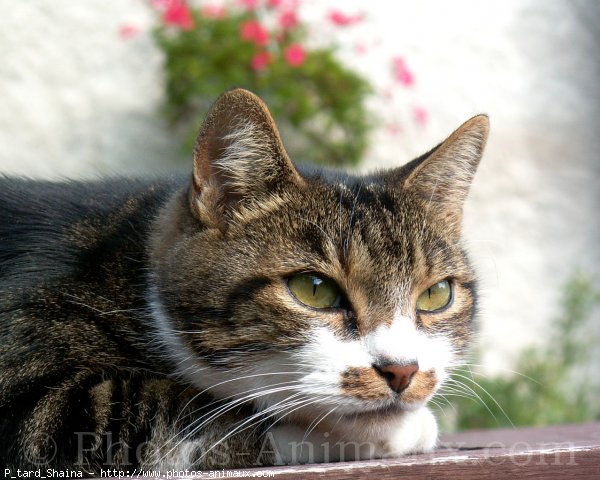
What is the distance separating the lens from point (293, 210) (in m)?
1.75

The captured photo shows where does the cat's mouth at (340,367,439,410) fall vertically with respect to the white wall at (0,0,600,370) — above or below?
below

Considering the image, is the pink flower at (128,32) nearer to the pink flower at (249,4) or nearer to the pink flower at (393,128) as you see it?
the pink flower at (249,4)

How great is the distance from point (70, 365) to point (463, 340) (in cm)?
86

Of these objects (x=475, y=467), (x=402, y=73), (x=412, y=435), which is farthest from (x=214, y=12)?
(x=475, y=467)

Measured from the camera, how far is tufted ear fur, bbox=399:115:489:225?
192 cm

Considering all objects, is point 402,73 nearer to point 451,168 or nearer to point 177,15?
point 177,15

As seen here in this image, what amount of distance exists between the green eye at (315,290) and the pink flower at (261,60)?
2576 millimetres

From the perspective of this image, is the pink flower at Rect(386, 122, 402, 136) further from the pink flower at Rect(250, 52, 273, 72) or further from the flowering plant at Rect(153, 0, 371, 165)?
the pink flower at Rect(250, 52, 273, 72)

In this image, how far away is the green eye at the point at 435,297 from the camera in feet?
5.80

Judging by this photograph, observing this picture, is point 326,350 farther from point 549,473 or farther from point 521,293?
point 521,293

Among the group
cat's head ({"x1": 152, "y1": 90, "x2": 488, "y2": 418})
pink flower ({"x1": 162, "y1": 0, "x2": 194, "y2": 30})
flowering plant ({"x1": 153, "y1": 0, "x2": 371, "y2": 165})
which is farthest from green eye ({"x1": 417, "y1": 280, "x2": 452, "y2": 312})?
pink flower ({"x1": 162, "y1": 0, "x2": 194, "y2": 30})

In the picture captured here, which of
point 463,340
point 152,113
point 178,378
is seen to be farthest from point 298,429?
point 152,113

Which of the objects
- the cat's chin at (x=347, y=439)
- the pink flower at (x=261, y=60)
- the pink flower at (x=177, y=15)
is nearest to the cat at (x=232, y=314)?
the cat's chin at (x=347, y=439)

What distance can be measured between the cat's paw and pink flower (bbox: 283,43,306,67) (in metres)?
2.73
